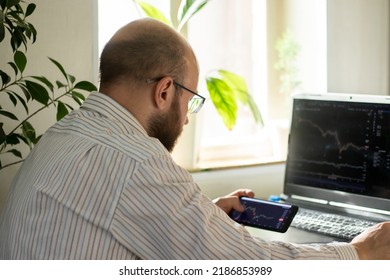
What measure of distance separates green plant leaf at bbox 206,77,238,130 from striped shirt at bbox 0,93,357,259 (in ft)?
3.66

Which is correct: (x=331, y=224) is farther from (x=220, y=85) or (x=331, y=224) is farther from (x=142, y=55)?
(x=142, y=55)

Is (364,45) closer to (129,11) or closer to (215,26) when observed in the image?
(215,26)

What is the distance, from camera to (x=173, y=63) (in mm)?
1363

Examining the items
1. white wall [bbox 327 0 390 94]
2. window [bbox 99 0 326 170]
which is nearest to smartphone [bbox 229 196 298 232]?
window [bbox 99 0 326 170]

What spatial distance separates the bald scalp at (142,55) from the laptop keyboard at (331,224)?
0.73 metres

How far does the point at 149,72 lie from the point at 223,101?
1036 millimetres

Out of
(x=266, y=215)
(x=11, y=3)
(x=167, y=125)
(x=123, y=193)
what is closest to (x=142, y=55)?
(x=167, y=125)

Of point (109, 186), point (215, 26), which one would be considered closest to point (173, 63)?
point (109, 186)

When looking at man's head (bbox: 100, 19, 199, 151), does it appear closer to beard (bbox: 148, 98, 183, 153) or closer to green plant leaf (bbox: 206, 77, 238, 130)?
beard (bbox: 148, 98, 183, 153)

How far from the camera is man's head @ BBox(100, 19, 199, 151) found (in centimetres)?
133

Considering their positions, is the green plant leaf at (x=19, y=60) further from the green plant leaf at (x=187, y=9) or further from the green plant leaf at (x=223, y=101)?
the green plant leaf at (x=223, y=101)

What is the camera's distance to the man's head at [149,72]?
1.33 m

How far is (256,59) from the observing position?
9.94ft
